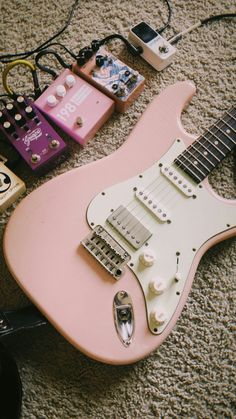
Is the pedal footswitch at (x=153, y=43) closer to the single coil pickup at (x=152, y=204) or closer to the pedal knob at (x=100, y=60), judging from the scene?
the pedal knob at (x=100, y=60)

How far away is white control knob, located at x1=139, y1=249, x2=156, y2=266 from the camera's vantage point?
3.20 feet

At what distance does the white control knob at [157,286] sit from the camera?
0.96m

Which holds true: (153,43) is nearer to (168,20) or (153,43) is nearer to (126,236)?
(168,20)

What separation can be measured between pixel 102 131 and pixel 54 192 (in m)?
0.32

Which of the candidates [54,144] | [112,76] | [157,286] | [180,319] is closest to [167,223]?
[157,286]

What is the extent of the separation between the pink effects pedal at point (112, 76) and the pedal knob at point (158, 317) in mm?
636

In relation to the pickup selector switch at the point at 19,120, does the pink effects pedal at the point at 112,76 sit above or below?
below

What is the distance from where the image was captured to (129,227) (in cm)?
102

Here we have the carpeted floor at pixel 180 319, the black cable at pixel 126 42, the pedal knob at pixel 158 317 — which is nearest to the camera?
the pedal knob at pixel 158 317

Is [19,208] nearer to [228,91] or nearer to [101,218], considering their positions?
→ [101,218]

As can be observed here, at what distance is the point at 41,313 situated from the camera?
977 millimetres

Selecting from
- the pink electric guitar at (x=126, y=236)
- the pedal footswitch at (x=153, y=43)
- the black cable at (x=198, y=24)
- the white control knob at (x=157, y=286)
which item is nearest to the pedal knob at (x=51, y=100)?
the pink electric guitar at (x=126, y=236)

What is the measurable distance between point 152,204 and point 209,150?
0.75 feet

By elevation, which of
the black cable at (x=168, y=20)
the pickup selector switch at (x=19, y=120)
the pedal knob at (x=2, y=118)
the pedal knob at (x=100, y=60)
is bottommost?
the black cable at (x=168, y=20)
